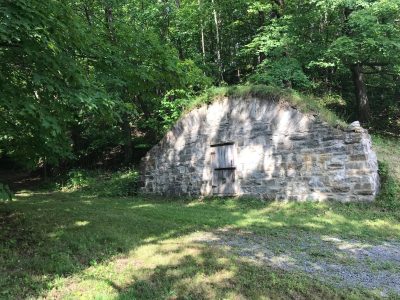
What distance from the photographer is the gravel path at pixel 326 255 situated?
529cm

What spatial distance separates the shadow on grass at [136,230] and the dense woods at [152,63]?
1.89 metres

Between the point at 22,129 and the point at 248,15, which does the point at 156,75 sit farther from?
the point at 248,15

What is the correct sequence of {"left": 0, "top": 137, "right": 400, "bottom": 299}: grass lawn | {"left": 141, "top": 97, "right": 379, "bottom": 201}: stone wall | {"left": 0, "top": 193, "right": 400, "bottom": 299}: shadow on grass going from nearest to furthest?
{"left": 0, "top": 137, "right": 400, "bottom": 299}: grass lawn → {"left": 0, "top": 193, "right": 400, "bottom": 299}: shadow on grass → {"left": 141, "top": 97, "right": 379, "bottom": 201}: stone wall

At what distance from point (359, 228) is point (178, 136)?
22.4ft

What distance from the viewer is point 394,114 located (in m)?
19.8

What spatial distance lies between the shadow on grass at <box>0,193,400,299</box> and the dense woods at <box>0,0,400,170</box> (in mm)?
1890

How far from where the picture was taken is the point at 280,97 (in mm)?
11078

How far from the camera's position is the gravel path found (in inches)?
208

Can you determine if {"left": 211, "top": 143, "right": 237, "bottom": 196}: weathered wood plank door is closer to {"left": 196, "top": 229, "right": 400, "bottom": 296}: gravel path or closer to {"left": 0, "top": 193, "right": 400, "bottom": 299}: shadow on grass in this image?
{"left": 0, "top": 193, "right": 400, "bottom": 299}: shadow on grass

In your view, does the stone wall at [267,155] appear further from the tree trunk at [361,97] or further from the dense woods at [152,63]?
the tree trunk at [361,97]

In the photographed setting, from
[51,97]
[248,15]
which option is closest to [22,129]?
[51,97]

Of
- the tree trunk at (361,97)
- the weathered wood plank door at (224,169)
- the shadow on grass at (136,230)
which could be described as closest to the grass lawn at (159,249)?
the shadow on grass at (136,230)

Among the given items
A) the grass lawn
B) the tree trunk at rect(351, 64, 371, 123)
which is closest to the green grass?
the grass lawn

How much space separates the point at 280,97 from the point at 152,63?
4182 millimetres
